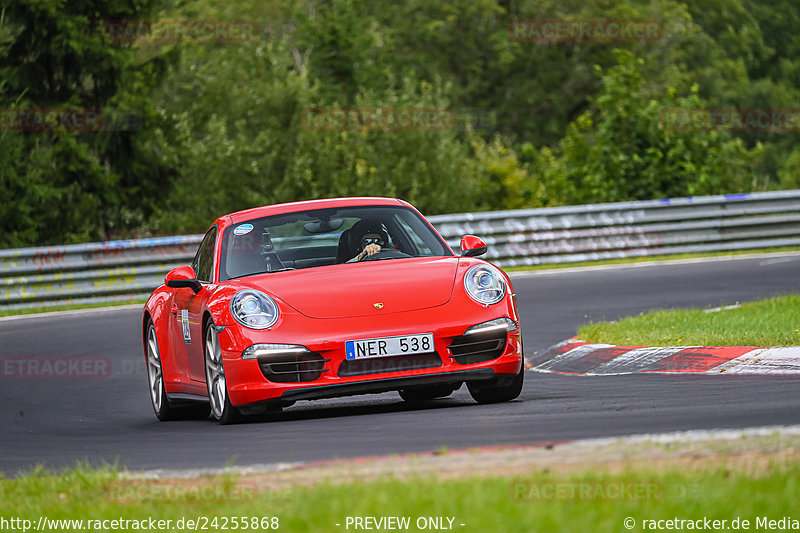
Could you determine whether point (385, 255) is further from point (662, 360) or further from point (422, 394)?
point (662, 360)

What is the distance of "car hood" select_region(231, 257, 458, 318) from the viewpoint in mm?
8148

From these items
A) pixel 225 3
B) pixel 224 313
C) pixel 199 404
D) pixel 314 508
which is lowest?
pixel 225 3

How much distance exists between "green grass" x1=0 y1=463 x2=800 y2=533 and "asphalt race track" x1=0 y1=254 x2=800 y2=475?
825mm

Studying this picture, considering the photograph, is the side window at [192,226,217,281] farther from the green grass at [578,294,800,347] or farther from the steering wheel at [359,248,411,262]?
the green grass at [578,294,800,347]

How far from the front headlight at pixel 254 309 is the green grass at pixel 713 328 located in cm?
383

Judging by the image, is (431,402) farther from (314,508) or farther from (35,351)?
(35,351)

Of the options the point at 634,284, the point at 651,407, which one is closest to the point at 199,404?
the point at 651,407

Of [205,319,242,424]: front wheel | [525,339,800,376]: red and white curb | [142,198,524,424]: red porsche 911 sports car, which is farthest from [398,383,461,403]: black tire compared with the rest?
[205,319,242,424]: front wheel

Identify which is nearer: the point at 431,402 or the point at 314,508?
the point at 314,508

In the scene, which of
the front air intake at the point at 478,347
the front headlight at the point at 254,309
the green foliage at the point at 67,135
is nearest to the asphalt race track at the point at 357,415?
the front air intake at the point at 478,347

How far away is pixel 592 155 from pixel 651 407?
2066cm

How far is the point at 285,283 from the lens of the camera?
8.45 meters

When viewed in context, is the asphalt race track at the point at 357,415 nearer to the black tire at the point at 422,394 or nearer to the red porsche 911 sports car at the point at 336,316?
the black tire at the point at 422,394

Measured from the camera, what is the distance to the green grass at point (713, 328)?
10.4 m
